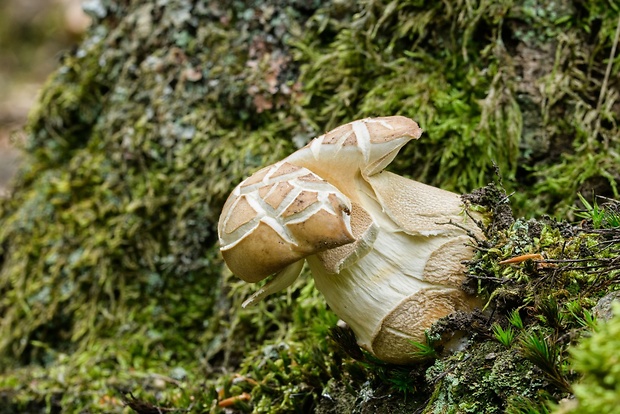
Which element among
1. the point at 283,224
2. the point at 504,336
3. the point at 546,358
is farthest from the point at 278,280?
the point at 546,358

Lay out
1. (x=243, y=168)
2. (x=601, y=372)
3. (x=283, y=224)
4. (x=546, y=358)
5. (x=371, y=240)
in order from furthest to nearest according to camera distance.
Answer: (x=243, y=168) → (x=371, y=240) → (x=283, y=224) → (x=546, y=358) → (x=601, y=372)

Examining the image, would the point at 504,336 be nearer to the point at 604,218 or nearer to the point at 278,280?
the point at 604,218

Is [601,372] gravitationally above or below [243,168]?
above

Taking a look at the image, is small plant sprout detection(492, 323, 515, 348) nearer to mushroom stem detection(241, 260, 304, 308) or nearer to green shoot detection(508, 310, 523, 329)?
green shoot detection(508, 310, 523, 329)

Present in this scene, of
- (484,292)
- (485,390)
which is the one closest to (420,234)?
(484,292)

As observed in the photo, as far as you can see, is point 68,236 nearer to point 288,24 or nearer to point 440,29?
point 288,24

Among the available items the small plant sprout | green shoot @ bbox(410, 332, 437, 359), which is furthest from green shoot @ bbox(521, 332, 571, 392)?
green shoot @ bbox(410, 332, 437, 359)
